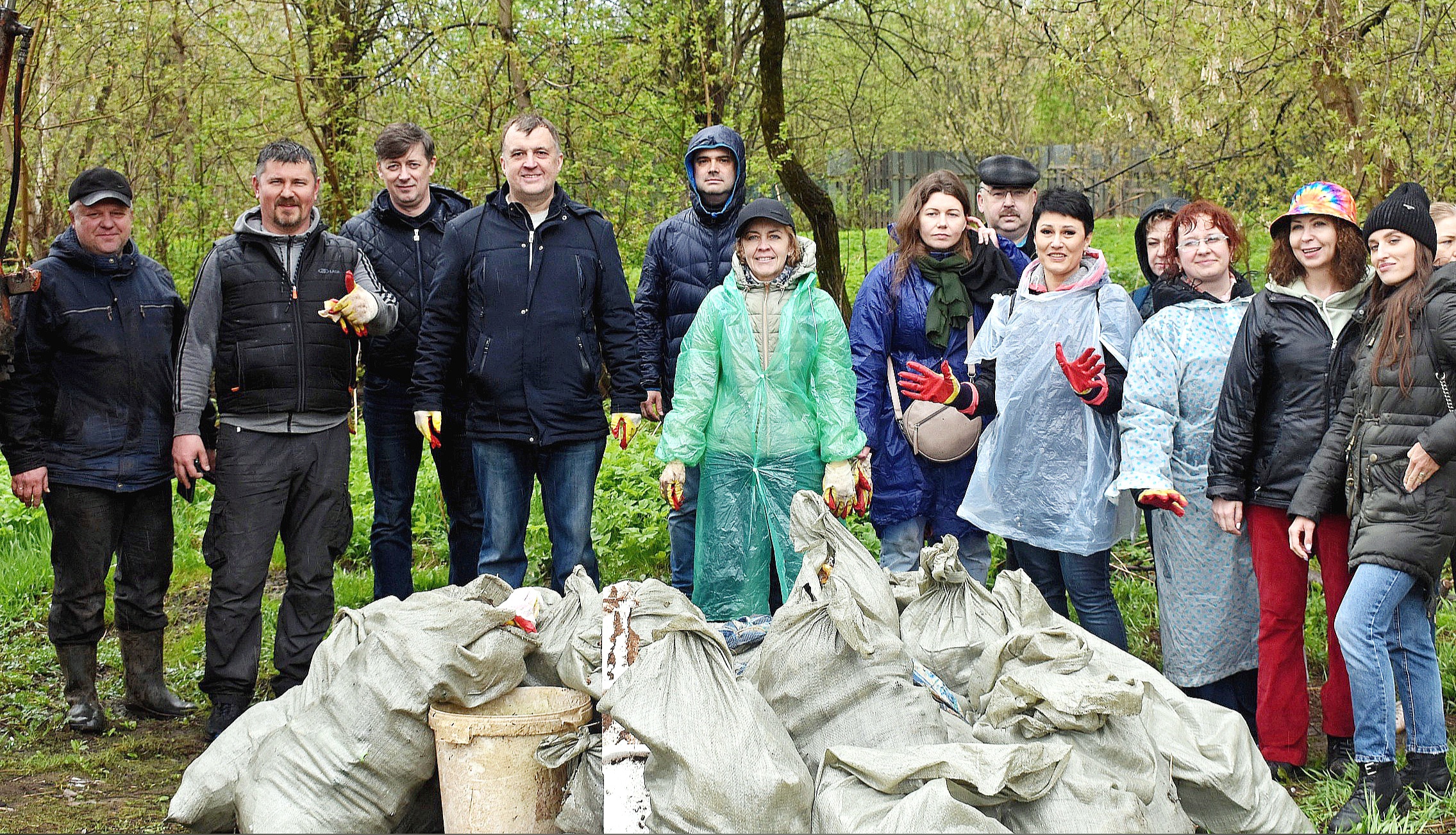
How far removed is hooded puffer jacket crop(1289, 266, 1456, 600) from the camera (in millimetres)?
3375

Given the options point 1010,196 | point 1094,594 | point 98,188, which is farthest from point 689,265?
point 98,188

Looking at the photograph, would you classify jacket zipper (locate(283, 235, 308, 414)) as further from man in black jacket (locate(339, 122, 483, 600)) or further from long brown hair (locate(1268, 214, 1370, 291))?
long brown hair (locate(1268, 214, 1370, 291))

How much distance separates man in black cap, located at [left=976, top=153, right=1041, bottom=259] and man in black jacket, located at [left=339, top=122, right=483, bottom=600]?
2163 mm

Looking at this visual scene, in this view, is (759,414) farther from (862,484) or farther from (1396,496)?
(1396,496)

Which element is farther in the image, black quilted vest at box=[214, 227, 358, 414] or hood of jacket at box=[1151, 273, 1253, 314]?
black quilted vest at box=[214, 227, 358, 414]

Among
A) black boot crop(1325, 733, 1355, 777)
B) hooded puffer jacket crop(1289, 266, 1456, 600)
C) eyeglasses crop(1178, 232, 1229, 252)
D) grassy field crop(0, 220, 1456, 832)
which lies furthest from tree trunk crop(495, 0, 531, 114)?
black boot crop(1325, 733, 1355, 777)

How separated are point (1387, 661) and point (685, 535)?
7.99 ft

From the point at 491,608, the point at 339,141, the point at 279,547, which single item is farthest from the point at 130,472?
the point at 339,141

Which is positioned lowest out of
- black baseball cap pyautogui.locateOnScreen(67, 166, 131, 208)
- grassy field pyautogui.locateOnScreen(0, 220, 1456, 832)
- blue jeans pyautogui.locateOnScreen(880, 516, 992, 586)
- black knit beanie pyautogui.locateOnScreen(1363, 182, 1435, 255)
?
grassy field pyautogui.locateOnScreen(0, 220, 1456, 832)

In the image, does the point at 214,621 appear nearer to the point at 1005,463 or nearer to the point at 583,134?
the point at 1005,463

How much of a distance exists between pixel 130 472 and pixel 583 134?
4.61m

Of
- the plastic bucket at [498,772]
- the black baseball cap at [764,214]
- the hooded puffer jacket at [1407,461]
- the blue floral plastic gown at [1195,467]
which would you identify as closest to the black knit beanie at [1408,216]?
the hooded puffer jacket at [1407,461]

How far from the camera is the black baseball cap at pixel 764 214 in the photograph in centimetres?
440

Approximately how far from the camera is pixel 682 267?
4.93 metres
